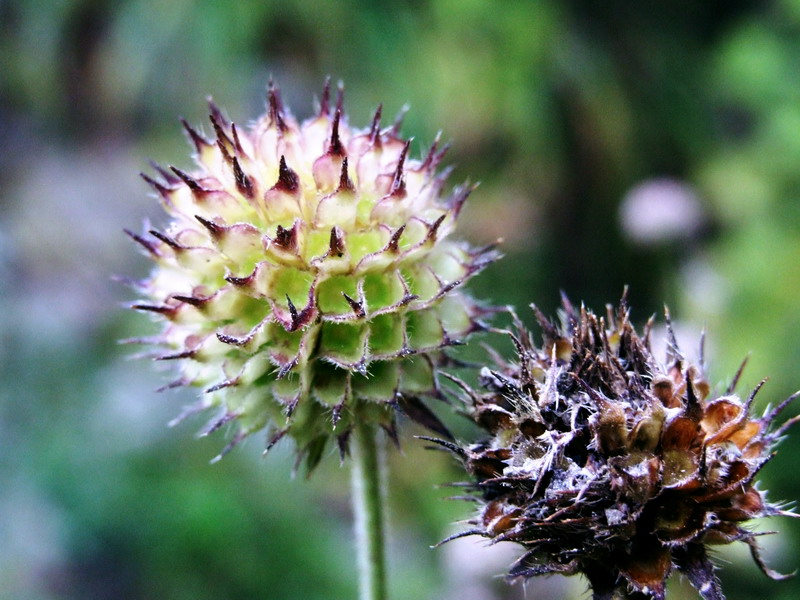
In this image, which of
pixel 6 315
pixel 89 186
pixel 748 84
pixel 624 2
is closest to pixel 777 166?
pixel 748 84

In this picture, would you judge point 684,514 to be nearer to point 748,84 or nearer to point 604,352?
point 604,352

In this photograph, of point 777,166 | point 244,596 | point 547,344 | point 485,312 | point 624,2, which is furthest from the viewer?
point 624,2

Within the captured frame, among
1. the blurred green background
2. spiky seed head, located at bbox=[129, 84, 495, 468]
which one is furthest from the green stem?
the blurred green background

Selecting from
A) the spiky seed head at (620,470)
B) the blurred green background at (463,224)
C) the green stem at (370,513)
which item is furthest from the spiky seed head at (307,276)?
the blurred green background at (463,224)

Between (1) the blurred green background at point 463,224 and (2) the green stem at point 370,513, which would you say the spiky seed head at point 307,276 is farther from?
(1) the blurred green background at point 463,224

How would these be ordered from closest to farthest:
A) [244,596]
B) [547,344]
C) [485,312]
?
1. [547,344]
2. [485,312]
3. [244,596]

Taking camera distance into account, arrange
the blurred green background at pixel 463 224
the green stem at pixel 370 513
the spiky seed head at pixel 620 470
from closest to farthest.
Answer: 1. the spiky seed head at pixel 620 470
2. the green stem at pixel 370 513
3. the blurred green background at pixel 463 224
